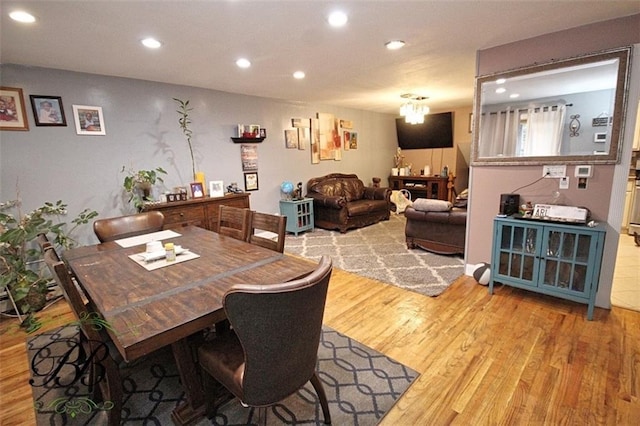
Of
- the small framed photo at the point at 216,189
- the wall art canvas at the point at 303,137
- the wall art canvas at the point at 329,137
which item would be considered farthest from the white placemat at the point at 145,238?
the wall art canvas at the point at 329,137

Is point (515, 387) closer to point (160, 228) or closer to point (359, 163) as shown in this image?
point (160, 228)

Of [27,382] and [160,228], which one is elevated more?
[160,228]

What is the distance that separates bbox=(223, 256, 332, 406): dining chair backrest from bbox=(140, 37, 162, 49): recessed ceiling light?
237 cm

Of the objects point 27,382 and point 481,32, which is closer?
point 27,382

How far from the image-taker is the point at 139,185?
11.5 ft

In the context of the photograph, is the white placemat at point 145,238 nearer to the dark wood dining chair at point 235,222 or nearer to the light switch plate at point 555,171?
the dark wood dining chair at point 235,222

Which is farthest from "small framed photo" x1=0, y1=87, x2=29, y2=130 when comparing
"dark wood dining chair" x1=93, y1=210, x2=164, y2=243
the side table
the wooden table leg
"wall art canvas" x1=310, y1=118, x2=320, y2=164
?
"wall art canvas" x1=310, y1=118, x2=320, y2=164

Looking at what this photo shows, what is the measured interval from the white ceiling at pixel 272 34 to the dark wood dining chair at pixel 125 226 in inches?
56.2

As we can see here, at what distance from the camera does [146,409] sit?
163 cm

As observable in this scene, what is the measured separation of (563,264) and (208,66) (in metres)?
3.81

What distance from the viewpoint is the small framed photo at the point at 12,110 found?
274 centimetres

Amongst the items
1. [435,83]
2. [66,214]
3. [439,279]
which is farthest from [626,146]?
[66,214]

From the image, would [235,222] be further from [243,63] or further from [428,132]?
[428,132]

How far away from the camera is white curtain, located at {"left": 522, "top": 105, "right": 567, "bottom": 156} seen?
8.60ft
